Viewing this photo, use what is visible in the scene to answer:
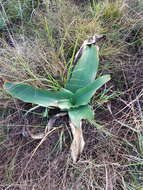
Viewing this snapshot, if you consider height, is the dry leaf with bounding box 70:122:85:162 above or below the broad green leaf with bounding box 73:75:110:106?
below

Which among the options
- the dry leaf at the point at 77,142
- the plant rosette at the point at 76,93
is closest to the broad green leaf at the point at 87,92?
the plant rosette at the point at 76,93

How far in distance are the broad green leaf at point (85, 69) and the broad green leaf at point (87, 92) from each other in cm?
6

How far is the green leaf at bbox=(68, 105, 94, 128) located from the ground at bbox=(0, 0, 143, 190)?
0.09 m

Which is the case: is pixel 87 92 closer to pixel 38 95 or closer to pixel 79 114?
pixel 79 114

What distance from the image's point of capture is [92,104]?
38.7 inches

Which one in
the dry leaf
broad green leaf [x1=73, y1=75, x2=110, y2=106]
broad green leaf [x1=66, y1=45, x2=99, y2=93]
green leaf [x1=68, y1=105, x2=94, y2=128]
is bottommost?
the dry leaf

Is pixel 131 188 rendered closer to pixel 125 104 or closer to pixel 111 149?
pixel 111 149

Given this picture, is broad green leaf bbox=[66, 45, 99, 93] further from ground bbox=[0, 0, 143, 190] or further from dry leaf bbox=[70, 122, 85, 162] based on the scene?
dry leaf bbox=[70, 122, 85, 162]

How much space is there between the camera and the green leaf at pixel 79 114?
0.86 metres

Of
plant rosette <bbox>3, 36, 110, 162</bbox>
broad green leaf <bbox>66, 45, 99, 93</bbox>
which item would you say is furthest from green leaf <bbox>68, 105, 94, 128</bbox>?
broad green leaf <bbox>66, 45, 99, 93</bbox>

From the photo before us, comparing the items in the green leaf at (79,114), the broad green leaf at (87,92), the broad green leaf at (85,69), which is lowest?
the green leaf at (79,114)

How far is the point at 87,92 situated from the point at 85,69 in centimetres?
11

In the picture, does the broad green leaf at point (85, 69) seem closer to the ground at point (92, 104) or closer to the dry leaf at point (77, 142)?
the ground at point (92, 104)

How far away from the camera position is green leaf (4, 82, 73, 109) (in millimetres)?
912
